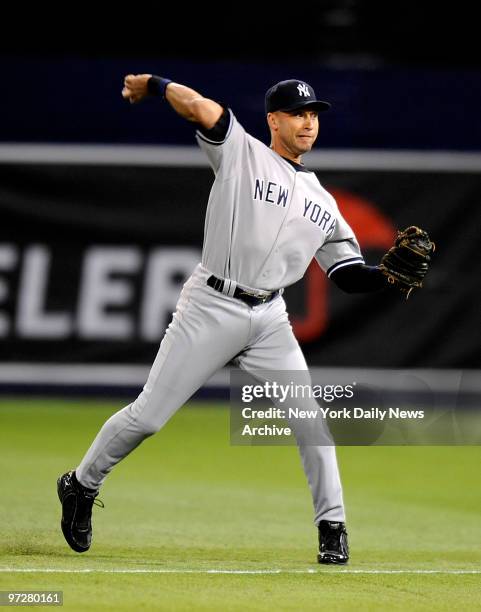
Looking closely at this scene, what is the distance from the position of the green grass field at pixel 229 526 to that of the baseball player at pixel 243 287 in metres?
0.31

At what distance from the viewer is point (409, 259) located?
5.40m

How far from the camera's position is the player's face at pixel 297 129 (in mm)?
5473

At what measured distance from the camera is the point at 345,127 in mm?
11219

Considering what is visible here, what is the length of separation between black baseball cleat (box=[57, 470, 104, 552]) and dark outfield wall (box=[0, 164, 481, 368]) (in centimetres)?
570

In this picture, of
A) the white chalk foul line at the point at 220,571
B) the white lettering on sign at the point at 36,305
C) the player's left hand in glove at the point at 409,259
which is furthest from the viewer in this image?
the white lettering on sign at the point at 36,305

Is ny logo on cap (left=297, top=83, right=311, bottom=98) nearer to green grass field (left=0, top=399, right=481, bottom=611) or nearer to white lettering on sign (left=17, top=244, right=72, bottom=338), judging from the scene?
green grass field (left=0, top=399, right=481, bottom=611)

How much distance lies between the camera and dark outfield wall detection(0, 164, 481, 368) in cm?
1111

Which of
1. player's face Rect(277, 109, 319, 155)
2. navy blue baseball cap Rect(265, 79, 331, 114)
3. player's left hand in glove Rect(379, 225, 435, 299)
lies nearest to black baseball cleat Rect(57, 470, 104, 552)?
player's left hand in glove Rect(379, 225, 435, 299)

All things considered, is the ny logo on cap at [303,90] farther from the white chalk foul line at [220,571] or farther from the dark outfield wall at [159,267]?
the dark outfield wall at [159,267]

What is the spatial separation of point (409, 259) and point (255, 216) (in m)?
0.71

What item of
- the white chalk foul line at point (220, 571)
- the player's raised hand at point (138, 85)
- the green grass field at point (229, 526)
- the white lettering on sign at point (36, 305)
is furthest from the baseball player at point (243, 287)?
the white lettering on sign at point (36, 305)

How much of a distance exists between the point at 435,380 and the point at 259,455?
8.70 feet

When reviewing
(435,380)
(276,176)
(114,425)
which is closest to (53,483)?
(114,425)

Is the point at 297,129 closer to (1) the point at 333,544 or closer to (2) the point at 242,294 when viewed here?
(2) the point at 242,294
